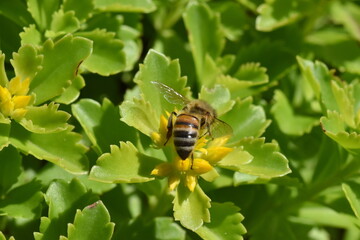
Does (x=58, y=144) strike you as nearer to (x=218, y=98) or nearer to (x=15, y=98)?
(x=15, y=98)

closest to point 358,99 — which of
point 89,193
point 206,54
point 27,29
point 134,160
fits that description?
point 206,54

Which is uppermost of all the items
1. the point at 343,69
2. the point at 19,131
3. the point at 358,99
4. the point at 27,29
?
the point at 27,29

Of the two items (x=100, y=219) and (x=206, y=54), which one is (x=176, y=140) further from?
(x=206, y=54)

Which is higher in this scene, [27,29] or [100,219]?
[27,29]

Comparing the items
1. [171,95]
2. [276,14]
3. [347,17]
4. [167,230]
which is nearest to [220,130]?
[171,95]

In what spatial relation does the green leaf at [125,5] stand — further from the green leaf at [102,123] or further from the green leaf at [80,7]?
the green leaf at [102,123]

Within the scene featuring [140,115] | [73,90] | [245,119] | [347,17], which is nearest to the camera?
[140,115]

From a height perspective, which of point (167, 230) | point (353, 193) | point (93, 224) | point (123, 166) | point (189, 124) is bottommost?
point (167, 230)
